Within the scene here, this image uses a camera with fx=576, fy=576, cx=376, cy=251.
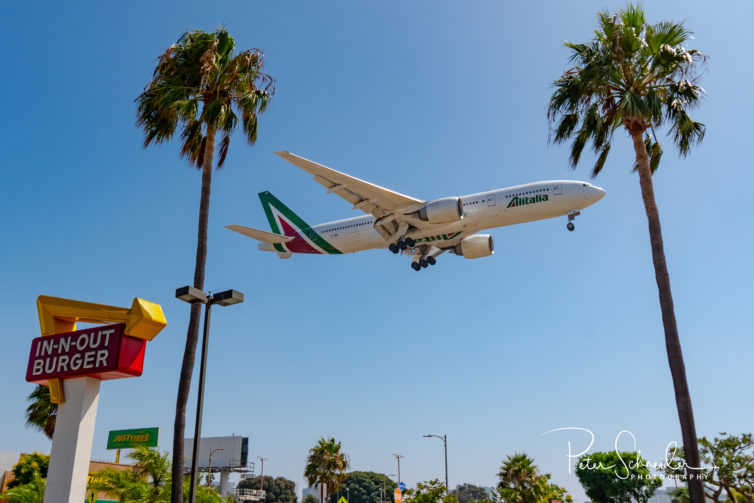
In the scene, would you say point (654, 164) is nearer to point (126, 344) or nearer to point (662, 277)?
point (662, 277)

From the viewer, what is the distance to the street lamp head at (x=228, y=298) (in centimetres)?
1384

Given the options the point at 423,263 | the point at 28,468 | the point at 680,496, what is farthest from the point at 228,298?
the point at 680,496

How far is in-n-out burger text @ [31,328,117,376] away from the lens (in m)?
13.1

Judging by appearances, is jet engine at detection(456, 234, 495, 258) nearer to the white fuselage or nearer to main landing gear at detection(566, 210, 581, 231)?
the white fuselage

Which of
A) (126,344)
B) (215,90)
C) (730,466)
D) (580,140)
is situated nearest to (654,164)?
(580,140)

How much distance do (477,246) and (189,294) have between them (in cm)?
2069

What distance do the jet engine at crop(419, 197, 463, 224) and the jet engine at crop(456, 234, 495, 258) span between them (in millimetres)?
3150

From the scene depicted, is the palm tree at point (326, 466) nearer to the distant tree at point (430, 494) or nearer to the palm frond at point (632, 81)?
the distant tree at point (430, 494)

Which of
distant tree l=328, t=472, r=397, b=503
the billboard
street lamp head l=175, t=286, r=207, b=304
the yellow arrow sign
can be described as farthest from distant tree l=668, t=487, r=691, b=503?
distant tree l=328, t=472, r=397, b=503

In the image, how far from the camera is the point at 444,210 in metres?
28.0

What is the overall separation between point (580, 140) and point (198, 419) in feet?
50.5

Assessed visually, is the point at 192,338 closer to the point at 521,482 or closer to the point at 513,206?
the point at 513,206

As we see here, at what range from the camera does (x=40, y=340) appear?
14.0m

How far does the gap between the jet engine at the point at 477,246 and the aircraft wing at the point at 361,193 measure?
3.94m
